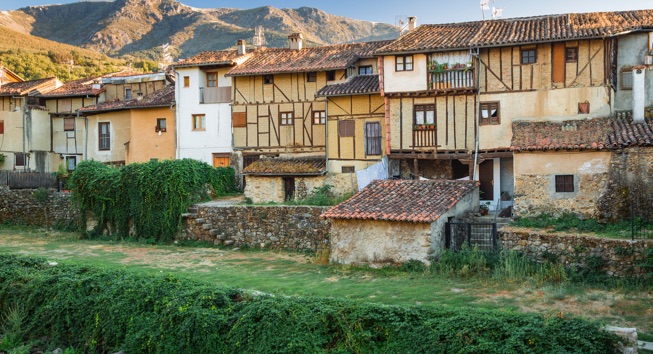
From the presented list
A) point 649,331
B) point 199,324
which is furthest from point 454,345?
point 199,324

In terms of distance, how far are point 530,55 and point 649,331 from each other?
15735 mm

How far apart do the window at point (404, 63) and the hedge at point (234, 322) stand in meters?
16.4

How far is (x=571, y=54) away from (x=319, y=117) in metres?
13.8

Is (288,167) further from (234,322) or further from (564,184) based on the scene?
(234,322)

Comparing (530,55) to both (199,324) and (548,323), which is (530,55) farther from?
(199,324)

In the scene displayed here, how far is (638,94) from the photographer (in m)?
23.5

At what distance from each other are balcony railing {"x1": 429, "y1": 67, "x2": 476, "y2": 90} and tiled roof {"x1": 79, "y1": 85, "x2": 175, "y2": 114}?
688 inches

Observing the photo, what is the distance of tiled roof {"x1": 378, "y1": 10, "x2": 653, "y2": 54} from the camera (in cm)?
2497

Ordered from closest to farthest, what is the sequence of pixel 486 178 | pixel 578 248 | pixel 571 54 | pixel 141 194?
1. pixel 578 248
2. pixel 571 54
3. pixel 486 178
4. pixel 141 194

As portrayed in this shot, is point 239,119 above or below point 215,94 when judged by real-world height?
below

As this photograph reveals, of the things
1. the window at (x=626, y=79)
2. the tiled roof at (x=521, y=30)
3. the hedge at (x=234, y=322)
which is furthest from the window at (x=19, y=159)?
the window at (x=626, y=79)

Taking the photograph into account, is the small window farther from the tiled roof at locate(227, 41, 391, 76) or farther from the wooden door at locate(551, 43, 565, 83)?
the tiled roof at locate(227, 41, 391, 76)

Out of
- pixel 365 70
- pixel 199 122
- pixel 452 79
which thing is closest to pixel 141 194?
pixel 199 122

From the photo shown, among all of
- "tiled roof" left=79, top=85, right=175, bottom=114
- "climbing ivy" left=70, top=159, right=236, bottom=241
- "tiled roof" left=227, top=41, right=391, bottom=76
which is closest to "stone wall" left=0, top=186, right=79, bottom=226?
"climbing ivy" left=70, top=159, right=236, bottom=241
